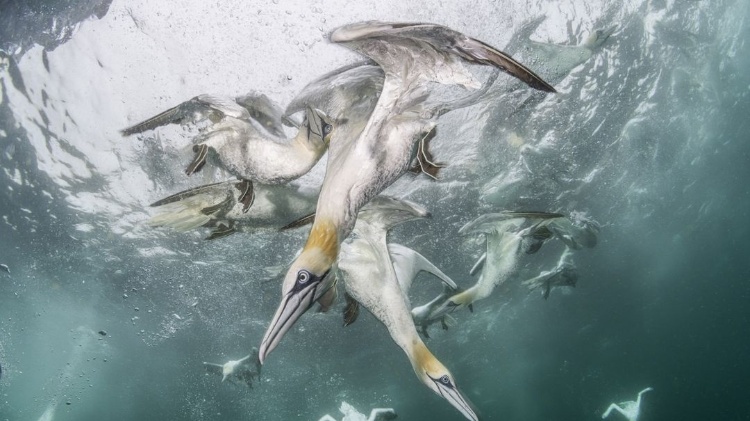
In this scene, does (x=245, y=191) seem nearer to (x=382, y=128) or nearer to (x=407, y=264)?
→ (x=382, y=128)

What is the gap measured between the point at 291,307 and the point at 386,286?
63.2 inches

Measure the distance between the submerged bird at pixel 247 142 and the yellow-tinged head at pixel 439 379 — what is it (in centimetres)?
178

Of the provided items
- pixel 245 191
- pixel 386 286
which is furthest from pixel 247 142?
pixel 386 286

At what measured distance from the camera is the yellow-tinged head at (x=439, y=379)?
237 centimetres

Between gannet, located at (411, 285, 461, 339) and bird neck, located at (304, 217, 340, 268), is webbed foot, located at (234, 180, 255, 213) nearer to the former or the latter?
bird neck, located at (304, 217, 340, 268)

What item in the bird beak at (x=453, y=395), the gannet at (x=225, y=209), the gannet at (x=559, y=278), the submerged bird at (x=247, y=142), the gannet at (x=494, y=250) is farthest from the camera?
the gannet at (x=559, y=278)

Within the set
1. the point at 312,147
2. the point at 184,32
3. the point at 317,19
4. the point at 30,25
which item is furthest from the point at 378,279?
the point at 30,25

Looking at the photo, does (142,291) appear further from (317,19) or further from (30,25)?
(317,19)

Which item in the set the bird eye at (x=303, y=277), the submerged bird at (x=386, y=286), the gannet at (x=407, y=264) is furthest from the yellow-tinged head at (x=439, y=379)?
the gannet at (x=407, y=264)

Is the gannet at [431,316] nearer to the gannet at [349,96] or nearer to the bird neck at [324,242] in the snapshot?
the gannet at [349,96]

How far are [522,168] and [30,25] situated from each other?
13.2m

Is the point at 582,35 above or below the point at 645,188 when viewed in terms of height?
above

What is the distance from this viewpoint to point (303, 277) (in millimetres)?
1655

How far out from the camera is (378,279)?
3.24 m
